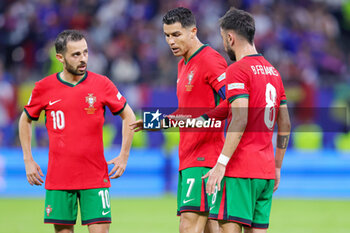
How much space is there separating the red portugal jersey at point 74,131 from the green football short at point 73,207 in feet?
0.23

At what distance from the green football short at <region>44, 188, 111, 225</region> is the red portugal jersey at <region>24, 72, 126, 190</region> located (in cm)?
7

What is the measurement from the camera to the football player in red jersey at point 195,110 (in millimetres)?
6391

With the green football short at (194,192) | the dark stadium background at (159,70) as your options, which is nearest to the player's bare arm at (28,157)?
the green football short at (194,192)

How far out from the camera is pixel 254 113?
219 inches

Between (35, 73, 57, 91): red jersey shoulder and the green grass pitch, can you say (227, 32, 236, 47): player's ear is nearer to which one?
(35, 73, 57, 91): red jersey shoulder

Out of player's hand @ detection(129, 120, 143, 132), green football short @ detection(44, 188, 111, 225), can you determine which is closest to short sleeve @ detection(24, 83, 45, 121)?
green football short @ detection(44, 188, 111, 225)

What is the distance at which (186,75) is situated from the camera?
6570mm

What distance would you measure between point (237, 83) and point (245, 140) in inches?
20.2

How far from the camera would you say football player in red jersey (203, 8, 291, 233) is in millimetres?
5414

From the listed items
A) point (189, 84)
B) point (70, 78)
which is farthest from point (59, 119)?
point (189, 84)

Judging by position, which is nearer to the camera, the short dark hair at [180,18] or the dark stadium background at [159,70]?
the short dark hair at [180,18]

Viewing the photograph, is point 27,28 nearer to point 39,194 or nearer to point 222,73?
point 39,194

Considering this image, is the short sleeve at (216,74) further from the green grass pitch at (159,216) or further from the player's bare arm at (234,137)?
the green grass pitch at (159,216)

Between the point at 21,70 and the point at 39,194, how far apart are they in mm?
4052
